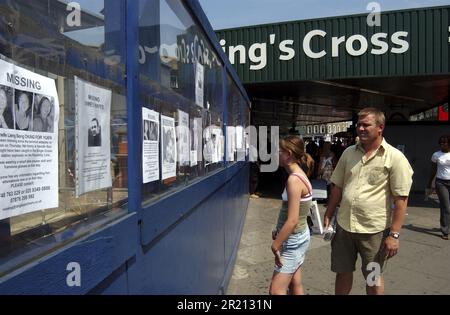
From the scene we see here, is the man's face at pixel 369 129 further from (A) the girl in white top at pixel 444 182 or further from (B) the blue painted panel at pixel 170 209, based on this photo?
(A) the girl in white top at pixel 444 182

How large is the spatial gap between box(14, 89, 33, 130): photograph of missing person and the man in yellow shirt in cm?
286

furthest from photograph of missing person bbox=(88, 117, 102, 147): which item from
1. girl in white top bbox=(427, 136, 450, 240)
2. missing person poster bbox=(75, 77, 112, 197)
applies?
girl in white top bbox=(427, 136, 450, 240)

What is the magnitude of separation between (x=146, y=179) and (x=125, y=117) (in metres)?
0.35

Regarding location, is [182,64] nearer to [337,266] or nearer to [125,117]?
[125,117]

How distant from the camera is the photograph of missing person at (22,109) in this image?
3.68ft

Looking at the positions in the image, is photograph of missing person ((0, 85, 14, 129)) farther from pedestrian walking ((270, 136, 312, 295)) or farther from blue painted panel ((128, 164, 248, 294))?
pedestrian walking ((270, 136, 312, 295))

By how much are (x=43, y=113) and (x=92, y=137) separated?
326mm

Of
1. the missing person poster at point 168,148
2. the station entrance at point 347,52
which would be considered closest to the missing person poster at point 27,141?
the missing person poster at point 168,148

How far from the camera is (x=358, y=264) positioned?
5691 mm

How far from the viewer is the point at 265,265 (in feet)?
18.9

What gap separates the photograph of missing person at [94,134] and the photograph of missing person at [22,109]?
14.0 inches

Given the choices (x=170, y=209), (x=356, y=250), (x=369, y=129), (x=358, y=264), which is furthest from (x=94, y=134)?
(x=358, y=264)

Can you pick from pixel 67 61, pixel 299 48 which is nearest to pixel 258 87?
pixel 299 48

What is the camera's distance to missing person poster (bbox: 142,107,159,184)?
1961mm
